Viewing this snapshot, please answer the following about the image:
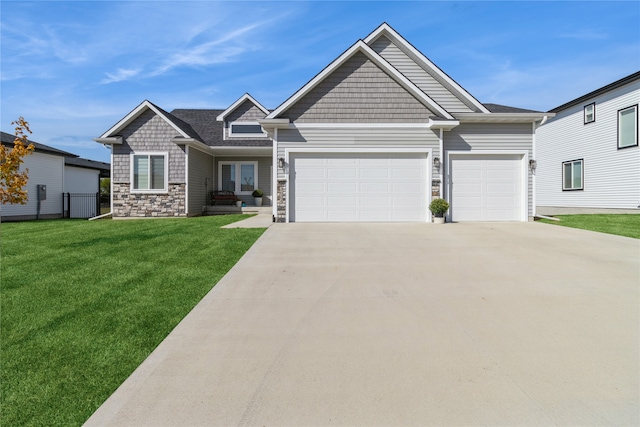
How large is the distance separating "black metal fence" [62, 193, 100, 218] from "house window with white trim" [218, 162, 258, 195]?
7982 millimetres

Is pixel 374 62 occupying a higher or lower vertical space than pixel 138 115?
higher

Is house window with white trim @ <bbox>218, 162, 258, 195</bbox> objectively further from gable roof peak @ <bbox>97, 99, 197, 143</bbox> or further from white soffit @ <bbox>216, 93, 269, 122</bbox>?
gable roof peak @ <bbox>97, 99, 197, 143</bbox>

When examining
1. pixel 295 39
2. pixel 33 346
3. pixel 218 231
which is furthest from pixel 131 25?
pixel 33 346

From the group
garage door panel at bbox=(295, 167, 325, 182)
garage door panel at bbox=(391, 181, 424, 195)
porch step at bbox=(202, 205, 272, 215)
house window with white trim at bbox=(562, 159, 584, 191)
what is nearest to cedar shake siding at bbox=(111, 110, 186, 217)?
porch step at bbox=(202, 205, 272, 215)

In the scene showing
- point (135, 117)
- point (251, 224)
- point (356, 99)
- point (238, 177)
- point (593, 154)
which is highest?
point (135, 117)

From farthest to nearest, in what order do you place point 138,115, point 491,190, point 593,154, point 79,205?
1. point 79,205
2. point 593,154
3. point 138,115
4. point 491,190

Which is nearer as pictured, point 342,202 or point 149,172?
point 342,202

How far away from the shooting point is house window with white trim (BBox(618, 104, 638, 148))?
1566cm

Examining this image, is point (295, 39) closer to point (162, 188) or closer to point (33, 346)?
point (162, 188)

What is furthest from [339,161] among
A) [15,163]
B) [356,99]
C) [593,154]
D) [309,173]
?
[593,154]

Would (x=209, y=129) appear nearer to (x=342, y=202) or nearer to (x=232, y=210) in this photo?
(x=232, y=210)

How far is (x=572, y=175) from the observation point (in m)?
19.7

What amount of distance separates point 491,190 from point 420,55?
5932 millimetres

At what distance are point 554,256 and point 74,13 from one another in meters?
12.3
